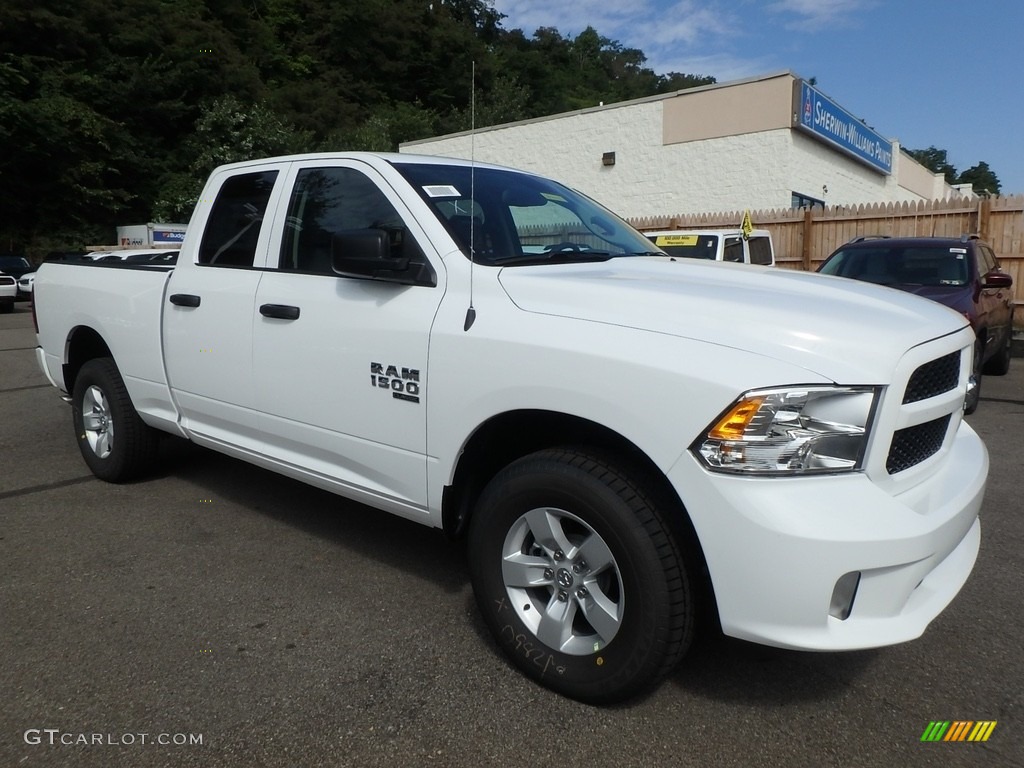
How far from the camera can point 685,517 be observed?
245 centimetres

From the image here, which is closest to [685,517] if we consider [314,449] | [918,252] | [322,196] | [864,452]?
[864,452]

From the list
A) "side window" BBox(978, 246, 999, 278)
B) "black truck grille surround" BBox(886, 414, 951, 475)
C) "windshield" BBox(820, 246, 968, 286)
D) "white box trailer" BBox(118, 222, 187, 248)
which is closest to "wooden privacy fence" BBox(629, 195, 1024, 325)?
"side window" BBox(978, 246, 999, 278)

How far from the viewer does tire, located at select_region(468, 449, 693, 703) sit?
2.38m

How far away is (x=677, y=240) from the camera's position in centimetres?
1127

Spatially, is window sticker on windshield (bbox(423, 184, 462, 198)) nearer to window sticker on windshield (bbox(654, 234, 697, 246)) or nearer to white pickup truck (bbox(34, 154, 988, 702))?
white pickup truck (bbox(34, 154, 988, 702))

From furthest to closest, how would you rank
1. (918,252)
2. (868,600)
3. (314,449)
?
(918,252), (314,449), (868,600)

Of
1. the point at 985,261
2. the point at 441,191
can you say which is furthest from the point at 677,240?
the point at 441,191

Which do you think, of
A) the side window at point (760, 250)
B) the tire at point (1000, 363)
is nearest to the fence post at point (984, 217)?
the side window at point (760, 250)

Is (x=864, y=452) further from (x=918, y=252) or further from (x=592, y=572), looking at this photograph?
(x=918, y=252)

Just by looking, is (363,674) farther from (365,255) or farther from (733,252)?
(733,252)

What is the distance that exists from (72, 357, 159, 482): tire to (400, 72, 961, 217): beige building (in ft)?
58.1

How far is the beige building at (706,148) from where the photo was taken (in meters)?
19.4

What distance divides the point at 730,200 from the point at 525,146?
22.3ft

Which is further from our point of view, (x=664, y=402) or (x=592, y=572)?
(x=592, y=572)
